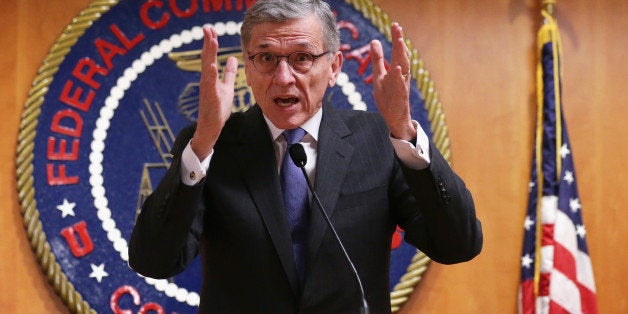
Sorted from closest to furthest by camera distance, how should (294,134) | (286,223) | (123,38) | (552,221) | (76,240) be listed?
(286,223)
(294,134)
(76,240)
(123,38)
(552,221)

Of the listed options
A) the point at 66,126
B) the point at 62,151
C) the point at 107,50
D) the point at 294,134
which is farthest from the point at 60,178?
the point at 294,134

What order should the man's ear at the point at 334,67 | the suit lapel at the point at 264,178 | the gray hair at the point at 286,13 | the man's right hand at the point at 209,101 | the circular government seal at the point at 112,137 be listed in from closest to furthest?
the man's right hand at the point at 209,101, the suit lapel at the point at 264,178, the gray hair at the point at 286,13, the man's ear at the point at 334,67, the circular government seal at the point at 112,137

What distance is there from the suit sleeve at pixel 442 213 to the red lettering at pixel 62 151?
174 cm

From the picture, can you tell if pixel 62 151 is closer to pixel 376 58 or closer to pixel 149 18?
pixel 149 18

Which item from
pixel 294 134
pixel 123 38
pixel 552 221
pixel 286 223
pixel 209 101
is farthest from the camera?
pixel 552 221

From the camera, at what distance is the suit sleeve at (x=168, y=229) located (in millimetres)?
1872

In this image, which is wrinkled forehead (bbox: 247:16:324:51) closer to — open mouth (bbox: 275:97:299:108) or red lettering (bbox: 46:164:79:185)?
open mouth (bbox: 275:97:299:108)

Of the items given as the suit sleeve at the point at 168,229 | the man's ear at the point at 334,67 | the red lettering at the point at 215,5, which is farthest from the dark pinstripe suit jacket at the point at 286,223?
the red lettering at the point at 215,5

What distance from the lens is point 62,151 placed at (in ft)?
10.8

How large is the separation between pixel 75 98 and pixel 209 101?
1.66 metres

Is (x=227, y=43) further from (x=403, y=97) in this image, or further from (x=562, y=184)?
(x=403, y=97)

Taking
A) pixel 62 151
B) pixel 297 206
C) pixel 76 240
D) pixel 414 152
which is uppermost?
pixel 62 151

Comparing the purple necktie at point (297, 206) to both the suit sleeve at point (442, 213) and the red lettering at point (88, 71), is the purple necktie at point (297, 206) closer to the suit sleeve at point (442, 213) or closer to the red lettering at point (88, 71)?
the suit sleeve at point (442, 213)

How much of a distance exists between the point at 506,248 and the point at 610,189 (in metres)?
0.55
